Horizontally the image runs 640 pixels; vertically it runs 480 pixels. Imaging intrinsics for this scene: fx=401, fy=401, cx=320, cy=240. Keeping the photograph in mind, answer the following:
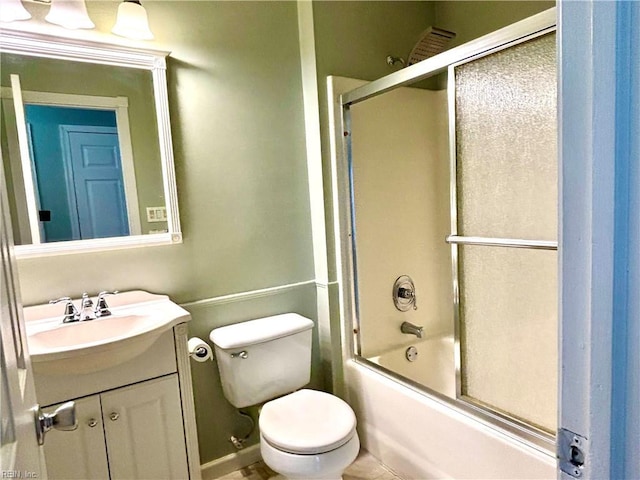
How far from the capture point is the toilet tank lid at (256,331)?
1.66 meters

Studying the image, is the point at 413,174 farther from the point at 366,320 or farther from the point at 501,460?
the point at 501,460

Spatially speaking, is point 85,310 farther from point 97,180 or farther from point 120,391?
point 97,180

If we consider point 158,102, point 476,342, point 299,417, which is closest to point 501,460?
point 476,342

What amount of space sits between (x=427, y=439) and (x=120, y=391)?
1.21 m

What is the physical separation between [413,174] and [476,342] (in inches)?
40.3

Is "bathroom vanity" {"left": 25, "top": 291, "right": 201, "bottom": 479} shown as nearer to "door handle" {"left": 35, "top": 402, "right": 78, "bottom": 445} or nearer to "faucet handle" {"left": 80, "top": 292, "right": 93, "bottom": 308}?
"faucet handle" {"left": 80, "top": 292, "right": 93, "bottom": 308}

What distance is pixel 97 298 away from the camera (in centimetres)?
157

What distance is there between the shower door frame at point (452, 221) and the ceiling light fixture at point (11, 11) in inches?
51.2

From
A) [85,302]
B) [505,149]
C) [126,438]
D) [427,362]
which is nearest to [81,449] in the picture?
[126,438]

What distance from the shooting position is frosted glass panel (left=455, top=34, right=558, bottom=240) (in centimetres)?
160

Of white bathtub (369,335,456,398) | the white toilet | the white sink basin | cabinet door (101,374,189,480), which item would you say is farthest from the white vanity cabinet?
white bathtub (369,335,456,398)

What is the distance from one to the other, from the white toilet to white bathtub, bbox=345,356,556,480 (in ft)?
0.98

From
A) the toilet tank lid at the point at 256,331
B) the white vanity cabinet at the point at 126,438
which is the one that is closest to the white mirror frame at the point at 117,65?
the toilet tank lid at the point at 256,331

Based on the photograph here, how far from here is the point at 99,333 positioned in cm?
147
